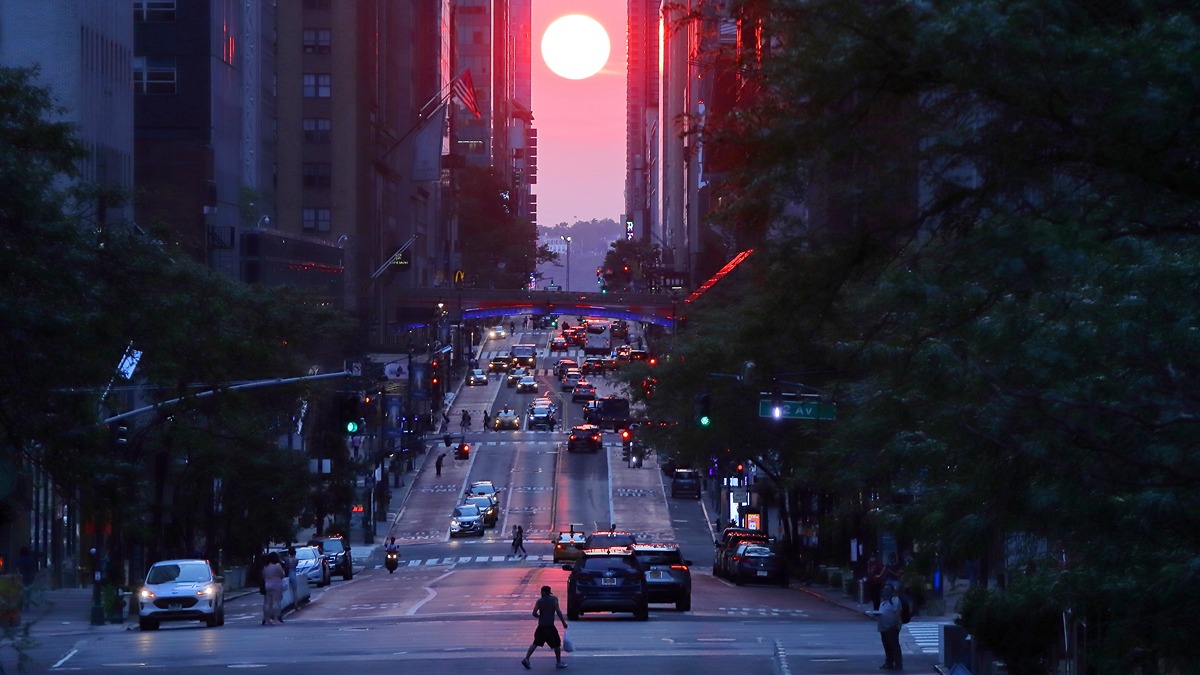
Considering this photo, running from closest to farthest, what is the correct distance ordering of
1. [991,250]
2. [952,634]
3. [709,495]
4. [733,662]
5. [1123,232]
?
[991,250]
[1123,232]
[952,634]
[733,662]
[709,495]

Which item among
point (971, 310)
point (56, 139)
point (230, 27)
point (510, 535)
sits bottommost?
point (510, 535)

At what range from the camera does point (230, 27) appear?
86812mm

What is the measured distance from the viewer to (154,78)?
82812mm

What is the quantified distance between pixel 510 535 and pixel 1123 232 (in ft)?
226

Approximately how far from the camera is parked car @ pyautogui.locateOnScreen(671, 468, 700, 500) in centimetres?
9169

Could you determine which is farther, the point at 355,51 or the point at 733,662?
the point at 355,51

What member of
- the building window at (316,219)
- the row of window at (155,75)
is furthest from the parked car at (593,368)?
the row of window at (155,75)

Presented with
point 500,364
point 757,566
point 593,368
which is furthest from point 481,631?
point 500,364

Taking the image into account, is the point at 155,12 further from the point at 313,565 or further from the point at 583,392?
the point at 583,392

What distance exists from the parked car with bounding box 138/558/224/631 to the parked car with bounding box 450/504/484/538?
40293 mm

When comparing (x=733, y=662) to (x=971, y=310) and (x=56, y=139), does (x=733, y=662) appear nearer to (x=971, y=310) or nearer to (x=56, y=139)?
(x=56, y=139)

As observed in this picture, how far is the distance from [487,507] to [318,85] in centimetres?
5519

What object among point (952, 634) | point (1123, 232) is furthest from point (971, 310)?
point (952, 634)

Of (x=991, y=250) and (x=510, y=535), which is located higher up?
(x=991, y=250)
